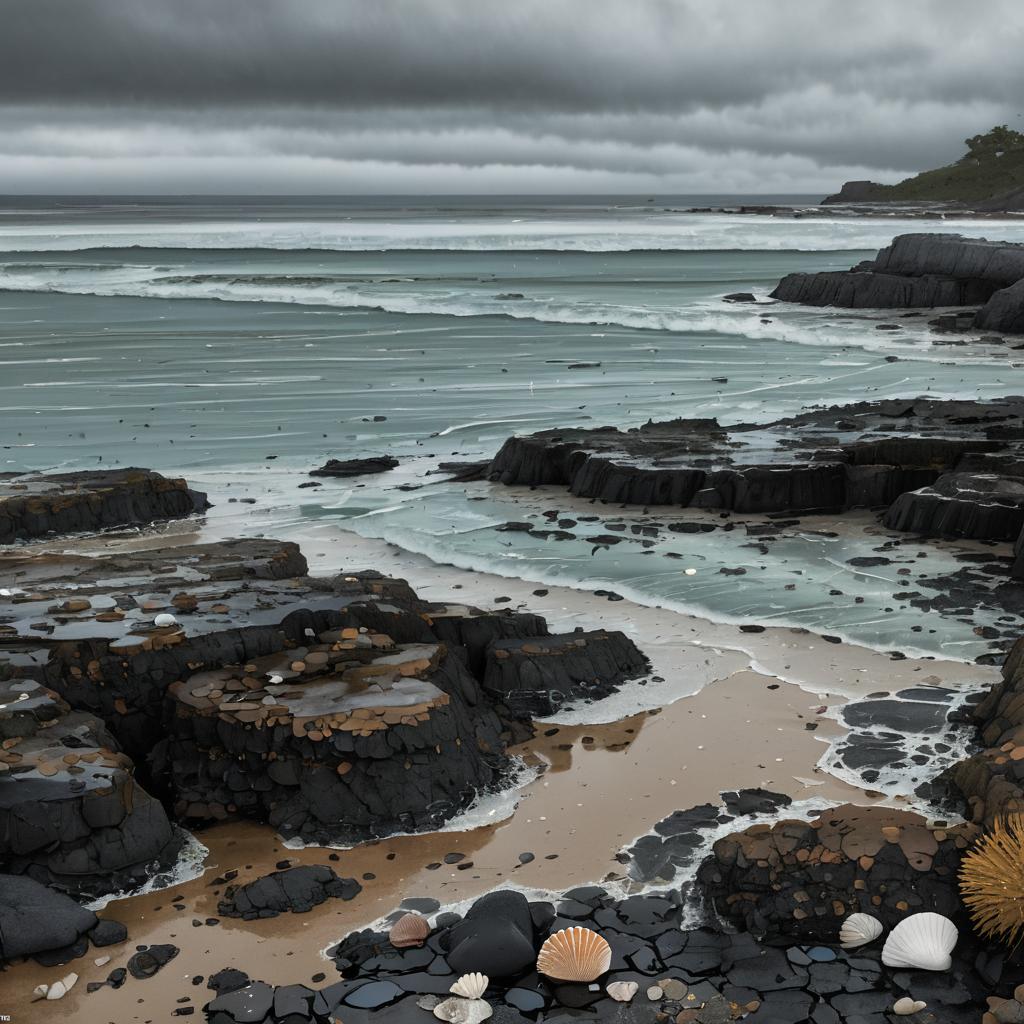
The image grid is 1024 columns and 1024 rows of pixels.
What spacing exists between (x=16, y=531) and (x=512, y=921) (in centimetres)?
1010

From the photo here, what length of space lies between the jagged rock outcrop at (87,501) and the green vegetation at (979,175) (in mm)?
123991

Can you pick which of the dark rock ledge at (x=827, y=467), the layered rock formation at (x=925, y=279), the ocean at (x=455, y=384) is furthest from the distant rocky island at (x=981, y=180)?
the dark rock ledge at (x=827, y=467)

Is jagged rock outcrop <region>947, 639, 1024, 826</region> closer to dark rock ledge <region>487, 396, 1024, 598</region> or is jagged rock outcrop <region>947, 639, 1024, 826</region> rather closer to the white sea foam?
dark rock ledge <region>487, 396, 1024, 598</region>

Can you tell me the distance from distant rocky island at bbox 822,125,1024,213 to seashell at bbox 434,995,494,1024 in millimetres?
125229

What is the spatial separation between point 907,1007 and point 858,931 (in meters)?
0.56

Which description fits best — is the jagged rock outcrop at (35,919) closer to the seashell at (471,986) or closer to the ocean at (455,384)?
the seashell at (471,986)

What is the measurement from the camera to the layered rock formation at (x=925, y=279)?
146 ft

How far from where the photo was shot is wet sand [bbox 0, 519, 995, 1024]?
643cm

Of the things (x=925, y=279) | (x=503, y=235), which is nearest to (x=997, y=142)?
(x=503, y=235)

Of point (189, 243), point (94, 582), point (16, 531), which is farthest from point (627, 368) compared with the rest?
point (189, 243)

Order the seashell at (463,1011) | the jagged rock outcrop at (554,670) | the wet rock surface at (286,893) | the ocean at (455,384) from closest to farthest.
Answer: the seashell at (463,1011) < the wet rock surface at (286,893) < the jagged rock outcrop at (554,670) < the ocean at (455,384)

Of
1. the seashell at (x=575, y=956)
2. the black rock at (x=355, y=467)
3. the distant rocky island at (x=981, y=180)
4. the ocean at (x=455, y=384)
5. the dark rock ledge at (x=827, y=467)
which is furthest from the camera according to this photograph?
the distant rocky island at (x=981, y=180)

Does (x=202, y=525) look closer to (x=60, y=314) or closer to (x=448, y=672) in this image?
(x=448, y=672)

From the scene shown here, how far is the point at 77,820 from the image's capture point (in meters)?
7.08
